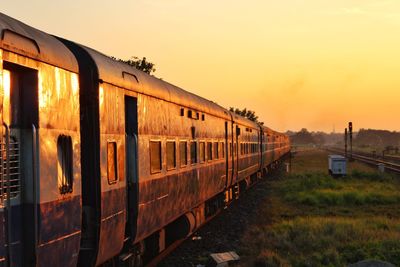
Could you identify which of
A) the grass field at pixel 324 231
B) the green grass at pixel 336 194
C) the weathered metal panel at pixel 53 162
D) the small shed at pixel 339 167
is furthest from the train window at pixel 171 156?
the small shed at pixel 339 167

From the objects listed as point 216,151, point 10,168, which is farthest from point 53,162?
point 216,151

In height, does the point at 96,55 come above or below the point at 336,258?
above

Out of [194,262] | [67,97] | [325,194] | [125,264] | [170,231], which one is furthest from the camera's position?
[325,194]

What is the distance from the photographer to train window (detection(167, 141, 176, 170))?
10606 millimetres

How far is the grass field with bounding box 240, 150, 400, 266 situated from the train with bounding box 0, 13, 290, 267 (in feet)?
8.41

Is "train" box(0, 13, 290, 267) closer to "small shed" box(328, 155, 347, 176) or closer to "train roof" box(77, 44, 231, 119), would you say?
"train roof" box(77, 44, 231, 119)

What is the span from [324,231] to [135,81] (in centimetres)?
771

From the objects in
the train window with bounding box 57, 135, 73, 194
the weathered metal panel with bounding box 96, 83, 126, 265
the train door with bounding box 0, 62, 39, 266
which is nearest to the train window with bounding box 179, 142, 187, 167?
the weathered metal panel with bounding box 96, 83, 126, 265

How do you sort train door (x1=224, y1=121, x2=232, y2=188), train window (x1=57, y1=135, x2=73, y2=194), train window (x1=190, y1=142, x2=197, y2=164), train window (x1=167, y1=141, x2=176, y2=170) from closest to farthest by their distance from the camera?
1. train window (x1=57, y1=135, x2=73, y2=194)
2. train window (x1=167, y1=141, x2=176, y2=170)
3. train window (x1=190, y1=142, x2=197, y2=164)
4. train door (x1=224, y1=121, x2=232, y2=188)

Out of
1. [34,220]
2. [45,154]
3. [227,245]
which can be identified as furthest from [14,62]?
[227,245]

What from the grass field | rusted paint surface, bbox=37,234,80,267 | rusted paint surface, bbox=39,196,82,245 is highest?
rusted paint surface, bbox=39,196,82,245

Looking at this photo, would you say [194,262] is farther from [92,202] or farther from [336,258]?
[92,202]

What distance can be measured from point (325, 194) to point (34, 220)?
784 inches

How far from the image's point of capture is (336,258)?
11.0 meters
